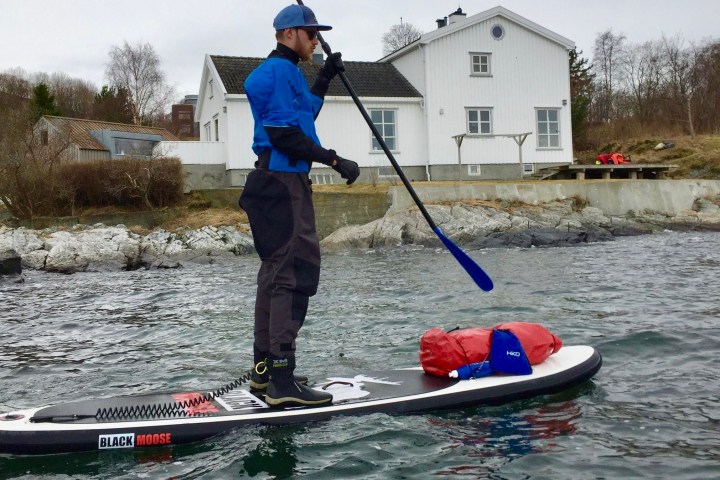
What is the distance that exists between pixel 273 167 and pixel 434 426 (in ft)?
5.97

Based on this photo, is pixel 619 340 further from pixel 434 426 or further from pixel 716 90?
pixel 716 90

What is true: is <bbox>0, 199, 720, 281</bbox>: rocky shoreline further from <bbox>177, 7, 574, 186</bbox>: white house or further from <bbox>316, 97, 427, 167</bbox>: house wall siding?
<bbox>316, 97, 427, 167</bbox>: house wall siding

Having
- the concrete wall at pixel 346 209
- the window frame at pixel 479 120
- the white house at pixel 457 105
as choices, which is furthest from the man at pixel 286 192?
the window frame at pixel 479 120

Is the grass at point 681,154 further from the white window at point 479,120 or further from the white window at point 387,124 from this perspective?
the white window at point 387,124

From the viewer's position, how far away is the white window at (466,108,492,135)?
98.7ft

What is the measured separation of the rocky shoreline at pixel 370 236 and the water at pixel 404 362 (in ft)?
17.1

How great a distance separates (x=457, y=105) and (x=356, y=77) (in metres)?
4.24

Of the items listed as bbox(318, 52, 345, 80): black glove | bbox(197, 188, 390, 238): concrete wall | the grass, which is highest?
the grass

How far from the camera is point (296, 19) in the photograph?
466cm

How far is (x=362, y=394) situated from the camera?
4.70 meters

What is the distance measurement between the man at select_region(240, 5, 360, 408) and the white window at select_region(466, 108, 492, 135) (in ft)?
85.4

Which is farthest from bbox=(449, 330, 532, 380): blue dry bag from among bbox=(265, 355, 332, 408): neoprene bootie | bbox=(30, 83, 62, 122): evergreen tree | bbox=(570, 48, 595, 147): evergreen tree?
bbox=(30, 83, 62, 122): evergreen tree

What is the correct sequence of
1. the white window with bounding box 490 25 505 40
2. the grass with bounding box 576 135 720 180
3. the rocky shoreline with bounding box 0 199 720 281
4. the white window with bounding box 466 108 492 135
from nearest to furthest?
1. the rocky shoreline with bounding box 0 199 720 281
2. the white window with bounding box 466 108 492 135
3. the white window with bounding box 490 25 505 40
4. the grass with bounding box 576 135 720 180

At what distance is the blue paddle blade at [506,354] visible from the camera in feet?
16.1
